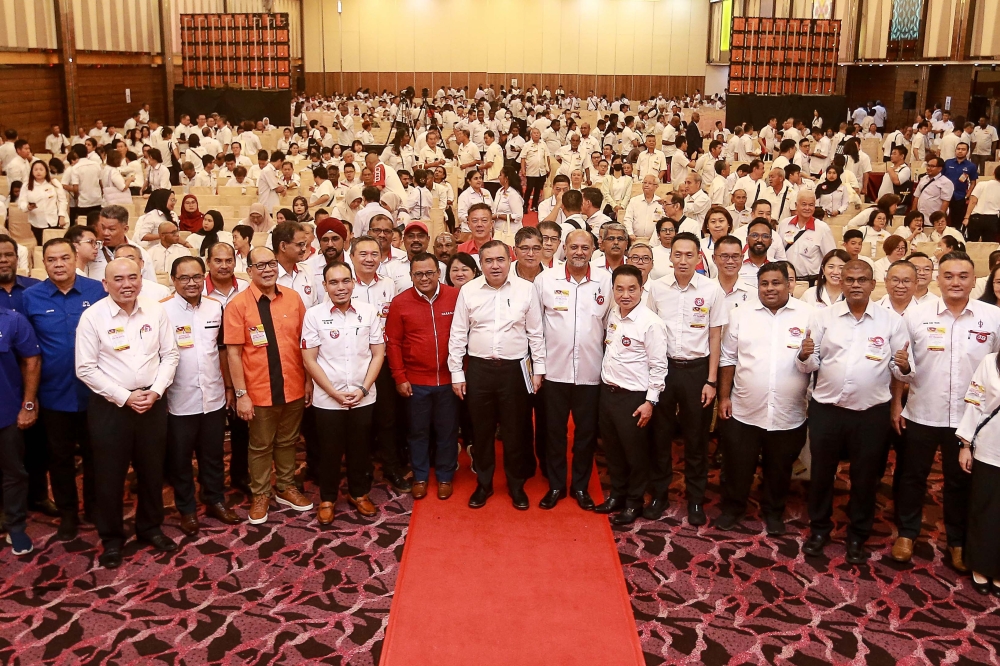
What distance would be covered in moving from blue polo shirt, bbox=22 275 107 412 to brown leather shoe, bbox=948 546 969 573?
4801mm

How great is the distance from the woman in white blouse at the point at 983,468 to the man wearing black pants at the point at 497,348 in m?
2.31

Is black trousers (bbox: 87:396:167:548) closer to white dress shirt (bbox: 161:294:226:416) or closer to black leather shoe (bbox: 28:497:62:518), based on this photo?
white dress shirt (bbox: 161:294:226:416)

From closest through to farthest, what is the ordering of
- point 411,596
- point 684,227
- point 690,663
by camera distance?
point 690,663 < point 411,596 < point 684,227

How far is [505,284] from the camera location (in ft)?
17.1

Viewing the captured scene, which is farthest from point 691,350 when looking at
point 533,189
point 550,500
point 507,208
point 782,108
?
point 782,108

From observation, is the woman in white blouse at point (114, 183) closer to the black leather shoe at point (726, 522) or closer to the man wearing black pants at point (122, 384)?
the man wearing black pants at point (122, 384)

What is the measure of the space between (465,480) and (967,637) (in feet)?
9.97

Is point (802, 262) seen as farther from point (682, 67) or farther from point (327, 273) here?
point (682, 67)

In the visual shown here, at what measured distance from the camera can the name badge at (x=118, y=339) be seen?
4.50 meters

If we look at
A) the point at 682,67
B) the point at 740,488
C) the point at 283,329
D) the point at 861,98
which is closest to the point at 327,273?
the point at 283,329

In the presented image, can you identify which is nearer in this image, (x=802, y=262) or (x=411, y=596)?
(x=411, y=596)

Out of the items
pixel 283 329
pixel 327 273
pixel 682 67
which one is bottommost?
pixel 283 329

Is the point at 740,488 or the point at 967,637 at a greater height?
the point at 740,488

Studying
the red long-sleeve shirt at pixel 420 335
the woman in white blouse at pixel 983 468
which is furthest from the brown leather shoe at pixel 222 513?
the woman in white blouse at pixel 983 468
